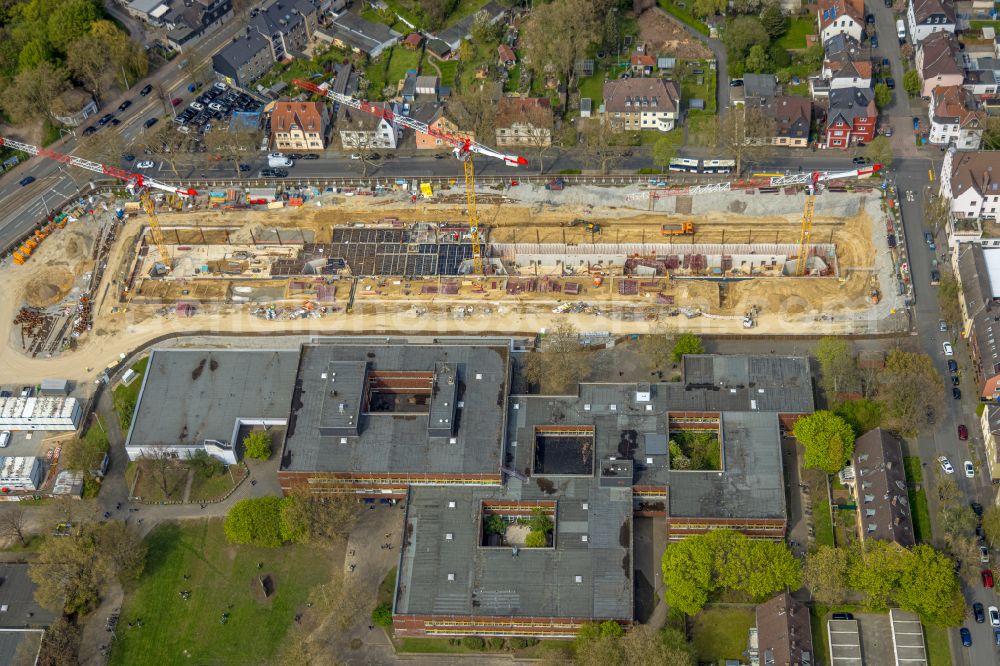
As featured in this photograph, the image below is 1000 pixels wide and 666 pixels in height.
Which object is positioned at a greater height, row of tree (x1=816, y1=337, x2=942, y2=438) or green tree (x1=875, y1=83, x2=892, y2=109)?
green tree (x1=875, y1=83, x2=892, y2=109)

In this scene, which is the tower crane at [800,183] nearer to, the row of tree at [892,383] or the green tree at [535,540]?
the row of tree at [892,383]

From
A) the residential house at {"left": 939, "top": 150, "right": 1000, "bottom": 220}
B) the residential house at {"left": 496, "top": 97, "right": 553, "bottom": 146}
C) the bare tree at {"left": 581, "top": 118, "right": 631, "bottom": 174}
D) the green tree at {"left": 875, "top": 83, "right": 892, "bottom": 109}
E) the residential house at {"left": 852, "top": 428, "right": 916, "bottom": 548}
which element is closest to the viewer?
the residential house at {"left": 852, "top": 428, "right": 916, "bottom": 548}

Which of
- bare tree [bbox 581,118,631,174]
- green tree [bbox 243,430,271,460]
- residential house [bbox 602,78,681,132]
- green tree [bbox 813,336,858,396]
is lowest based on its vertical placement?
green tree [bbox 243,430,271,460]

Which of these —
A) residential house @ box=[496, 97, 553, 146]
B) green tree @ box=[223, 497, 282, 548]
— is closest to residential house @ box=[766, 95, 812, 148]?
residential house @ box=[496, 97, 553, 146]

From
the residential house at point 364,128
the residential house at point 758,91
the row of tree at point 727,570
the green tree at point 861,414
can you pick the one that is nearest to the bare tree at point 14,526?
the row of tree at point 727,570

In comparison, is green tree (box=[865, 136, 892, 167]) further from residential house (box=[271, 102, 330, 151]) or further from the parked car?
residential house (box=[271, 102, 330, 151])

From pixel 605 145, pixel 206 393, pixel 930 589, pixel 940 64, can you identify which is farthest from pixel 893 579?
pixel 940 64

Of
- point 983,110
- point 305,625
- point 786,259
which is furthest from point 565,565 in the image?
point 983,110

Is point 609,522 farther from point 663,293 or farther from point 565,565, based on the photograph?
point 663,293
